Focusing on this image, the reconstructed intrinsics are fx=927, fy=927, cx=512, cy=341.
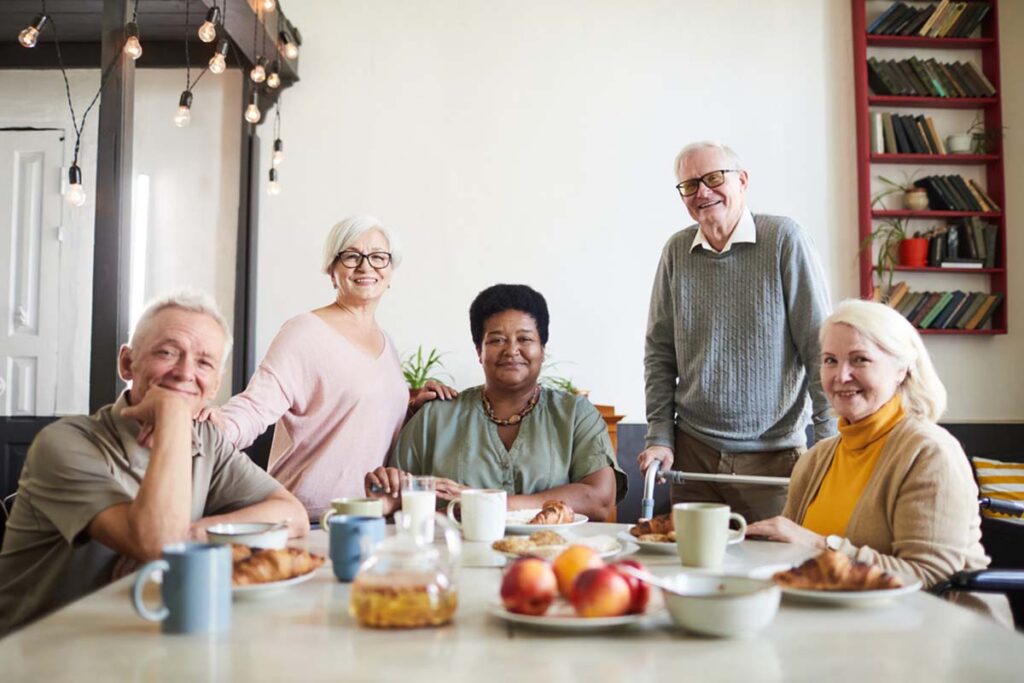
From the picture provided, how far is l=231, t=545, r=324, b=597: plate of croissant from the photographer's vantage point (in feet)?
3.91

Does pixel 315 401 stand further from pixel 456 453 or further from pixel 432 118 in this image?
pixel 432 118

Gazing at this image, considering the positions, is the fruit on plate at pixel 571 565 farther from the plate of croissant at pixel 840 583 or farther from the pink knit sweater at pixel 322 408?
the pink knit sweater at pixel 322 408

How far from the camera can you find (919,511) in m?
1.63

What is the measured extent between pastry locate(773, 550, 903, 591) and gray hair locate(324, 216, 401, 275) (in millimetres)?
1697

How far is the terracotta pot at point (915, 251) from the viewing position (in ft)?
15.3

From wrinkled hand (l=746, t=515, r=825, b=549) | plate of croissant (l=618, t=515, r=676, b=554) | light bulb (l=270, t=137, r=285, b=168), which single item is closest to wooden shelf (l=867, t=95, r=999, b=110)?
light bulb (l=270, t=137, r=285, b=168)

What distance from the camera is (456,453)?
2.41 metres

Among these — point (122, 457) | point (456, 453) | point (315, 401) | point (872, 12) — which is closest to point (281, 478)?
point (315, 401)

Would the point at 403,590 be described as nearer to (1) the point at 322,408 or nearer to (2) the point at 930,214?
(1) the point at 322,408

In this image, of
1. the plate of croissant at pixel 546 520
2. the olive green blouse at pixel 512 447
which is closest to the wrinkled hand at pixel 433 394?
the olive green blouse at pixel 512 447

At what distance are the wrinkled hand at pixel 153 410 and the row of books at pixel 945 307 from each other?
13.0ft

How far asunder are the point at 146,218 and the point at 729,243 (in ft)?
11.0

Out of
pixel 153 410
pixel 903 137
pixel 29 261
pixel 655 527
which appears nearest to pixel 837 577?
pixel 655 527

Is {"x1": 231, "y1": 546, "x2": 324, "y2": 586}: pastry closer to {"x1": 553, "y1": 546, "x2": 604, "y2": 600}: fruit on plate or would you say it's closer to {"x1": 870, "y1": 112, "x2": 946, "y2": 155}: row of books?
{"x1": 553, "y1": 546, "x2": 604, "y2": 600}: fruit on plate
